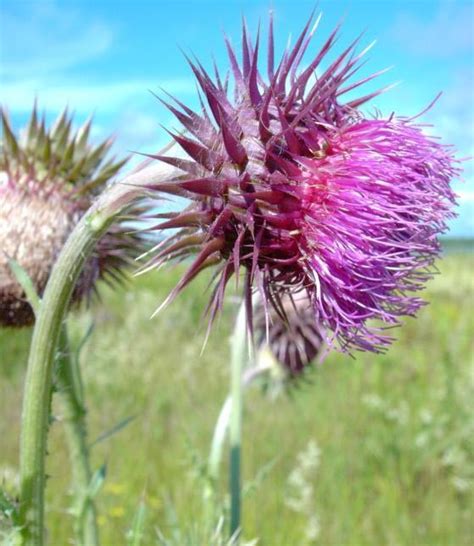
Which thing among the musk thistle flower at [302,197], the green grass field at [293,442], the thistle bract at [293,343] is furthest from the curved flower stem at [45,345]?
the thistle bract at [293,343]

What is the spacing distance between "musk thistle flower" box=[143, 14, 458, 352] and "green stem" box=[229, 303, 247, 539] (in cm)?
95

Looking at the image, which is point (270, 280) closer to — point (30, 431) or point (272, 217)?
point (272, 217)

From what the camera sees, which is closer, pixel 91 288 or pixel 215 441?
pixel 91 288

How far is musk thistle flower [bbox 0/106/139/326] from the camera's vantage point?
2.70 metres

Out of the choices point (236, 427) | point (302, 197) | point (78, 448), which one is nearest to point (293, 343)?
point (236, 427)

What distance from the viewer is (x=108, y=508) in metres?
6.07

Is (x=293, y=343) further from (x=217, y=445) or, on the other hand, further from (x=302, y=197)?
(x=302, y=197)

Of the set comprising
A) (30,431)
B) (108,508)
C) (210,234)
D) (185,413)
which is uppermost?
(210,234)

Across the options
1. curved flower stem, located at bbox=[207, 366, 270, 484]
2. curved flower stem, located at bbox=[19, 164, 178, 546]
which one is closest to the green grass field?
curved flower stem, located at bbox=[207, 366, 270, 484]

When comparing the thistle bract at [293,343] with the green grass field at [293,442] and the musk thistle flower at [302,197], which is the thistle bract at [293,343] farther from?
the musk thistle flower at [302,197]

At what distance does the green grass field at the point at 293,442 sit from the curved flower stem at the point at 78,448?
1.36 feet

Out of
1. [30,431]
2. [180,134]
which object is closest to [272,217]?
[180,134]

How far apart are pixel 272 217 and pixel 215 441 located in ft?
5.27

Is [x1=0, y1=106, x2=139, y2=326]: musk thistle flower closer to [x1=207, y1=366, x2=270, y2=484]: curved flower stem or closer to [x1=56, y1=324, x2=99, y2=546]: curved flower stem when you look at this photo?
[x1=56, y1=324, x2=99, y2=546]: curved flower stem
